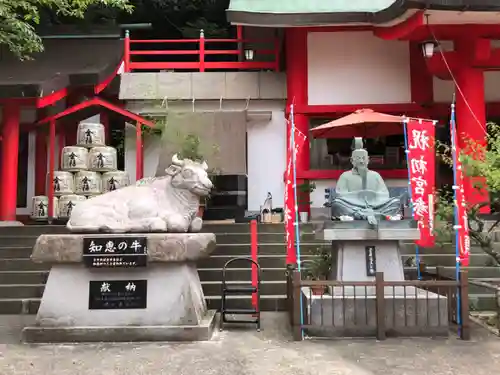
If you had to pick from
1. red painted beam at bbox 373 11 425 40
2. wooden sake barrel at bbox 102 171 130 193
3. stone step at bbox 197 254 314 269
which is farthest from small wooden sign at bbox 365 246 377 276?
wooden sake barrel at bbox 102 171 130 193

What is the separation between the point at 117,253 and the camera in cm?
626

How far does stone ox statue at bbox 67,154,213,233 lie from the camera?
6484 mm

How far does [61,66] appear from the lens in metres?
13.2

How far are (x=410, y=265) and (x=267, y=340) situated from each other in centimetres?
369

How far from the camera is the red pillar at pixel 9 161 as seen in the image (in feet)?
40.1

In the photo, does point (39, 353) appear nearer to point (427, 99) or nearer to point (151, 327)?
point (151, 327)

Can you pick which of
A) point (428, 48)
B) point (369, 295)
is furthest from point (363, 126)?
point (369, 295)

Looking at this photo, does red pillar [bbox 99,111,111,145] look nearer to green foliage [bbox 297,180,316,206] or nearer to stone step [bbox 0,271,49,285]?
green foliage [bbox 297,180,316,206]

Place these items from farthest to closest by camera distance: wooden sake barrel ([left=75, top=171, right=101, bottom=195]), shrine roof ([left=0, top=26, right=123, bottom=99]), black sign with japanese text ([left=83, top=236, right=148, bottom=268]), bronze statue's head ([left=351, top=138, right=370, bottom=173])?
wooden sake barrel ([left=75, top=171, right=101, bottom=195]) → shrine roof ([left=0, top=26, right=123, bottom=99]) → bronze statue's head ([left=351, top=138, right=370, bottom=173]) → black sign with japanese text ([left=83, top=236, right=148, bottom=268])

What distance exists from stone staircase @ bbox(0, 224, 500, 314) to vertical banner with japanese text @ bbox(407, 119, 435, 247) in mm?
1292

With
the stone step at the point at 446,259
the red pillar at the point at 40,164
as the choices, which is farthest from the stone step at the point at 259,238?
the red pillar at the point at 40,164

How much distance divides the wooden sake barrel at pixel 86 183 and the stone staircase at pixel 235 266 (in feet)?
5.15

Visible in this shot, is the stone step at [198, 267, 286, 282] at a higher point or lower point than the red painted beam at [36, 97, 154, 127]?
lower

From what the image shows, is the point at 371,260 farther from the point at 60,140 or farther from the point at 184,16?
the point at 184,16
